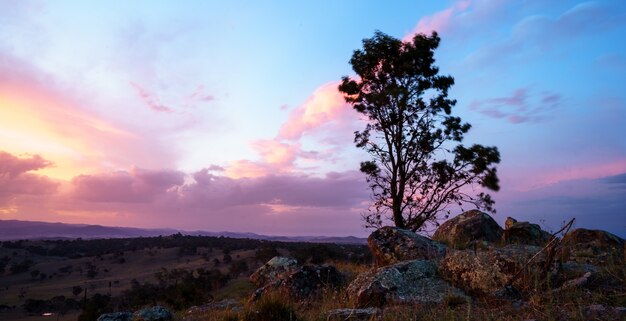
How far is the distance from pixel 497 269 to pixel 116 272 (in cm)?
7278

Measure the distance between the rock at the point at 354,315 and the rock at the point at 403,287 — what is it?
39.9 inches

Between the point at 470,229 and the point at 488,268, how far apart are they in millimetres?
8796

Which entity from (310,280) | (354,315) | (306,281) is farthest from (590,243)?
(354,315)

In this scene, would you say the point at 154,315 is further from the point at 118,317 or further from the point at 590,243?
the point at 590,243

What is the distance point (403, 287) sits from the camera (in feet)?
27.4

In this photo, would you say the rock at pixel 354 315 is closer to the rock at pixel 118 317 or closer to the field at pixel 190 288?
the field at pixel 190 288

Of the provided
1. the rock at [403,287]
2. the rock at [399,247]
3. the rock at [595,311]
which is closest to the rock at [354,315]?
the rock at [403,287]

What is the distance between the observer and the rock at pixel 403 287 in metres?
7.83

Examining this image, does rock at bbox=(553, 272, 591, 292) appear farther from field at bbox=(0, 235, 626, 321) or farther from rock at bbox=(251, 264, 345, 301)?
rock at bbox=(251, 264, 345, 301)

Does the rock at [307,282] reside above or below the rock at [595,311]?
below

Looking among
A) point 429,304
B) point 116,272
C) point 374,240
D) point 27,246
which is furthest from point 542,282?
point 27,246

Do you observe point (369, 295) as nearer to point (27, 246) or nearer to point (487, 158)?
point (487, 158)

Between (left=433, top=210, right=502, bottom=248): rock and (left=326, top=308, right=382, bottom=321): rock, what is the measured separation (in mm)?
8985

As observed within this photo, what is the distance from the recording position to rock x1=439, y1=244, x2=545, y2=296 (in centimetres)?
776
